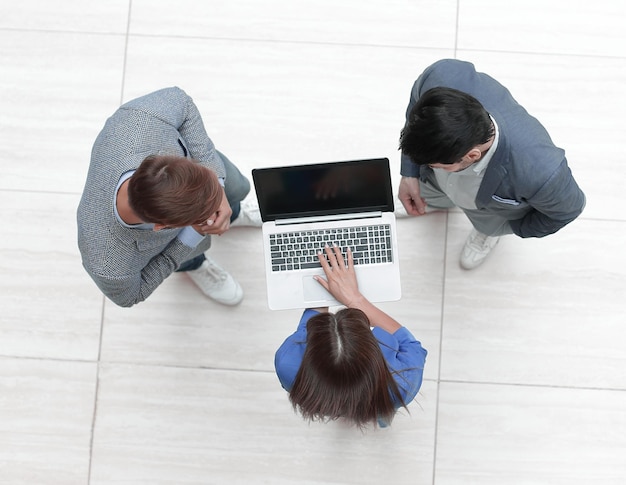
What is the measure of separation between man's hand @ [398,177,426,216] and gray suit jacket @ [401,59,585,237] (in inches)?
9.1

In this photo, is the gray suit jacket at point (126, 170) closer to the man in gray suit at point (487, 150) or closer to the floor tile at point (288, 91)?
the man in gray suit at point (487, 150)

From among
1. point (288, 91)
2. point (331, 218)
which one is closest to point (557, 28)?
point (288, 91)

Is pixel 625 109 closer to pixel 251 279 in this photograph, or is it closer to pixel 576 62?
pixel 576 62

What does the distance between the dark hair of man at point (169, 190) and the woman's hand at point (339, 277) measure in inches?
18.9

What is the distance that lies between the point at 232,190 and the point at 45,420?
1113 mm

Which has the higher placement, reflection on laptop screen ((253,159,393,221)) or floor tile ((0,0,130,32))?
floor tile ((0,0,130,32))

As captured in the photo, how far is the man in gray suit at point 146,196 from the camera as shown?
1.30m

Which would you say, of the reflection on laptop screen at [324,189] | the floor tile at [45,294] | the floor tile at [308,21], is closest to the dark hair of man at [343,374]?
the reflection on laptop screen at [324,189]

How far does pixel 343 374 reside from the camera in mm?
1337

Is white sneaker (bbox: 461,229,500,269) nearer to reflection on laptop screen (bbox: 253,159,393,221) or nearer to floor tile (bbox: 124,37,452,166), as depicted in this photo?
floor tile (bbox: 124,37,452,166)

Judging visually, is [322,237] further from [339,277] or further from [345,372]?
[345,372]

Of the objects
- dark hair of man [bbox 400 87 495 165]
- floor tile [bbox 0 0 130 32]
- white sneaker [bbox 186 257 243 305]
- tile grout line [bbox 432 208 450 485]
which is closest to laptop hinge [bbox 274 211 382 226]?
dark hair of man [bbox 400 87 495 165]

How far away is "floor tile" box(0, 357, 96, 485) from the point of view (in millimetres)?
2197

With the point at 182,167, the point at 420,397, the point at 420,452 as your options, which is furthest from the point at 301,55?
the point at 420,452
